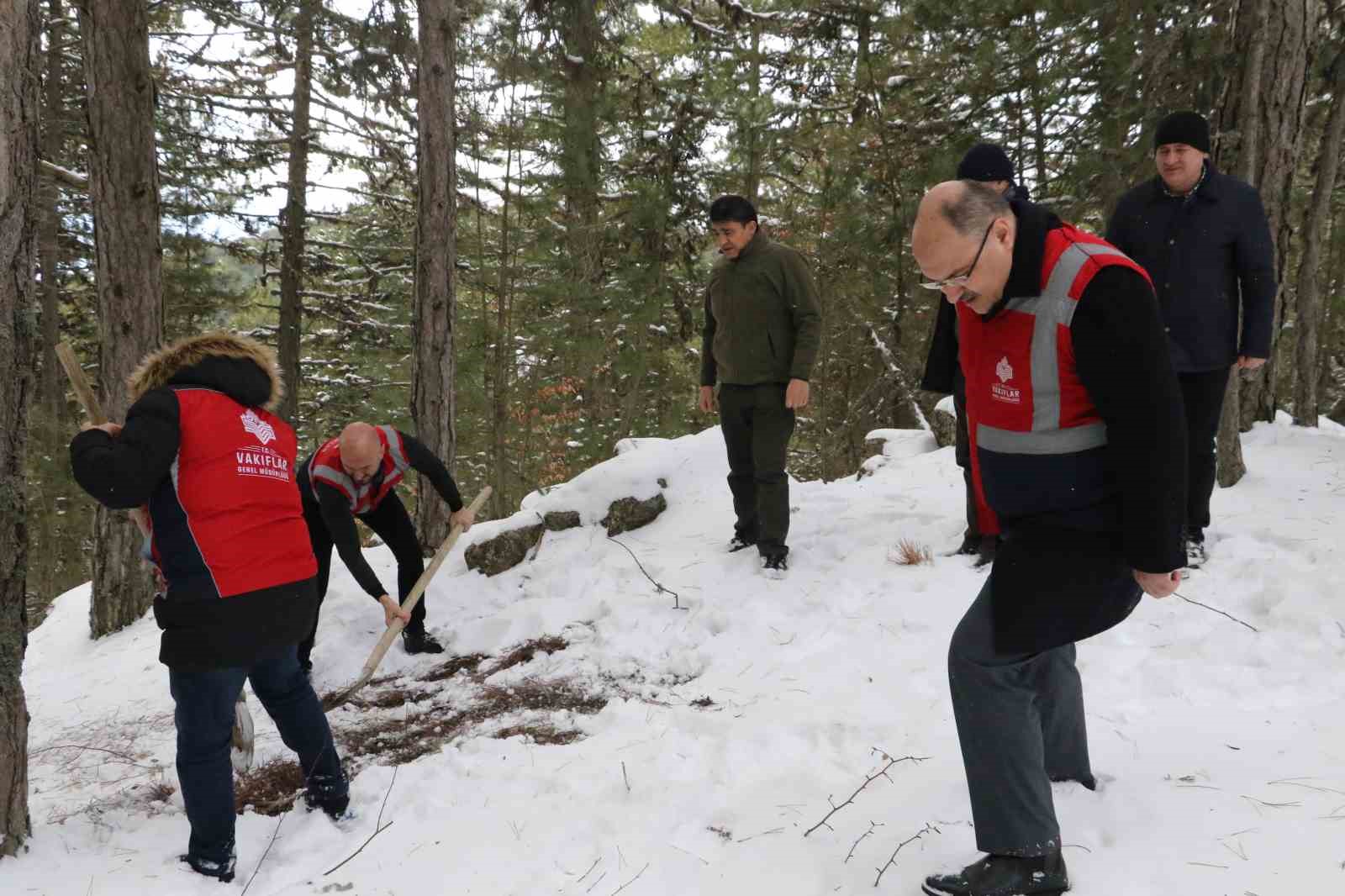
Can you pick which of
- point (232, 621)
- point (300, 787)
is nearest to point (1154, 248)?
point (232, 621)

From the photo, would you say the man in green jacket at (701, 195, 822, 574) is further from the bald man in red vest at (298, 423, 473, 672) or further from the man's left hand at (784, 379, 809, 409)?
the bald man in red vest at (298, 423, 473, 672)

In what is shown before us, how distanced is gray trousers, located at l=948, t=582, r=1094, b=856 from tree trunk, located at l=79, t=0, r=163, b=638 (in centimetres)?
617

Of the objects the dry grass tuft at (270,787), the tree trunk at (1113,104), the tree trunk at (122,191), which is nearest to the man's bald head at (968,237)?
the dry grass tuft at (270,787)

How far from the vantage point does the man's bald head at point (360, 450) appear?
410cm

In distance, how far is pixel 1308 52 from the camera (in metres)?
5.06

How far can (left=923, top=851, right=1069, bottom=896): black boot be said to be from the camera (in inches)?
81.5

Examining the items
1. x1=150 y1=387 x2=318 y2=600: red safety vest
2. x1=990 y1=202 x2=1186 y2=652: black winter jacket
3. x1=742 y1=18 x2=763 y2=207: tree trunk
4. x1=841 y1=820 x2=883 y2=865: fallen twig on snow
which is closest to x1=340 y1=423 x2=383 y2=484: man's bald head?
x1=150 y1=387 x2=318 y2=600: red safety vest

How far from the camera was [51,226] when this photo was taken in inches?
389

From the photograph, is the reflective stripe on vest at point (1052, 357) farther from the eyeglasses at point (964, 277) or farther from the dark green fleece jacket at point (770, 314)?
the dark green fleece jacket at point (770, 314)

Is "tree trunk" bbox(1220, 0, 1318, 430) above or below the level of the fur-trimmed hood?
above

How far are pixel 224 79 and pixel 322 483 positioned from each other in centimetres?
865

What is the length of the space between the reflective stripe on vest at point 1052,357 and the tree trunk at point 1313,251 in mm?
6525

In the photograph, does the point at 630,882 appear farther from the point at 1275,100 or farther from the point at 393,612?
the point at 1275,100

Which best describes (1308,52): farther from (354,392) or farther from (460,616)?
(354,392)
